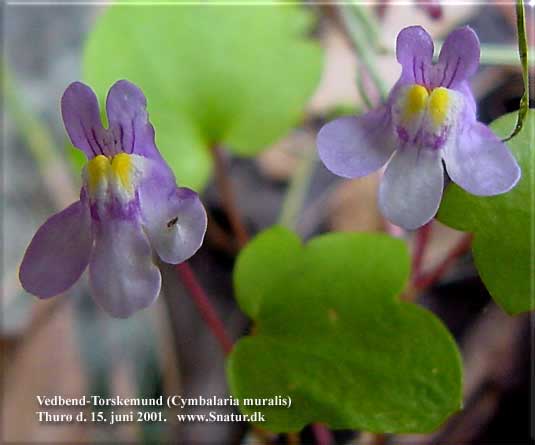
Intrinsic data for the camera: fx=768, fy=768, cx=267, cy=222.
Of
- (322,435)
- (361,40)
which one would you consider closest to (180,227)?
(322,435)

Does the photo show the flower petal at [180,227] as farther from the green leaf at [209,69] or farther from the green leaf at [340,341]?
the green leaf at [209,69]

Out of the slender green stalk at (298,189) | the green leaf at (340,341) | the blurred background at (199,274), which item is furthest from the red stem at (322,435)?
the slender green stalk at (298,189)

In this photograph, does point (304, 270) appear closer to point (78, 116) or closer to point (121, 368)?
point (78, 116)

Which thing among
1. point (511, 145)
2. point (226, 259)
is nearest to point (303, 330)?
point (511, 145)

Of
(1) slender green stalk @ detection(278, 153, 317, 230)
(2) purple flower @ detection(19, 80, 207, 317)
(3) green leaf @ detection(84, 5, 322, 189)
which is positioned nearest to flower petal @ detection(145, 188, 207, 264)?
(2) purple flower @ detection(19, 80, 207, 317)

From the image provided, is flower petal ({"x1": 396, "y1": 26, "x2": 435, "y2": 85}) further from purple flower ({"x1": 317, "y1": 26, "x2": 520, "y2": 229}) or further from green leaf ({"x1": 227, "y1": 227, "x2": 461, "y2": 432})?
green leaf ({"x1": 227, "y1": 227, "x2": 461, "y2": 432})
